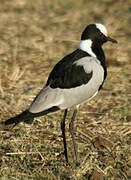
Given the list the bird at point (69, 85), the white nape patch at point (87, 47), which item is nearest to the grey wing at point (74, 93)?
the bird at point (69, 85)

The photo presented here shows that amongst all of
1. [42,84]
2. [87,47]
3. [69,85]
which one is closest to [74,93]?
[69,85]

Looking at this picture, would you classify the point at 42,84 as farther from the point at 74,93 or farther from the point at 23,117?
the point at 23,117

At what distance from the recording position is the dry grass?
13.7 feet

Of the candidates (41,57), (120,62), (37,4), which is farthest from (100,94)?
(37,4)

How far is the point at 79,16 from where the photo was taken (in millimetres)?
9352

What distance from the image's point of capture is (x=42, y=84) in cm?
623

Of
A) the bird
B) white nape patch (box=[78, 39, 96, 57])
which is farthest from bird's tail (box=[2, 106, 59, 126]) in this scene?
white nape patch (box=[78, 39, 96, 57])

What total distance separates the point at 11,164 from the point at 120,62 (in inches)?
135

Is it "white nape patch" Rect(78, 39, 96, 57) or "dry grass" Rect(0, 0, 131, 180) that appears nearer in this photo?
"dry grass" Rect(0, 0, 131, 180)

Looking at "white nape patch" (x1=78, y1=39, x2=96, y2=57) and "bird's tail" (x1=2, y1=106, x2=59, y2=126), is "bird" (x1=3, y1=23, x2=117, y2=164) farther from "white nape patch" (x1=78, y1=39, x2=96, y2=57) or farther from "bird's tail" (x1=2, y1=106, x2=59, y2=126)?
"white nape patch" (x1=78, y1=39, x2=96, y2=57)

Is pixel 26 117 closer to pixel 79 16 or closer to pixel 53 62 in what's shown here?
pixel 53 62

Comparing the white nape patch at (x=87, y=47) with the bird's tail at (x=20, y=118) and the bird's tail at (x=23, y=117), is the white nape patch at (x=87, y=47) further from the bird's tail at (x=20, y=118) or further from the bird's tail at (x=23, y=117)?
the bird's tail at (x=20, y=118)

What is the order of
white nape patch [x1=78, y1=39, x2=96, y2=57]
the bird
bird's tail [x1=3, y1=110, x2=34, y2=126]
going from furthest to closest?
white nape patch [x1=78, y1=39, x2=96, y2=57]
the bird
bird's tail [x1=3, y1=110, x2=34, y2=126]

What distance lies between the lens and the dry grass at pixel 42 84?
4.18m
